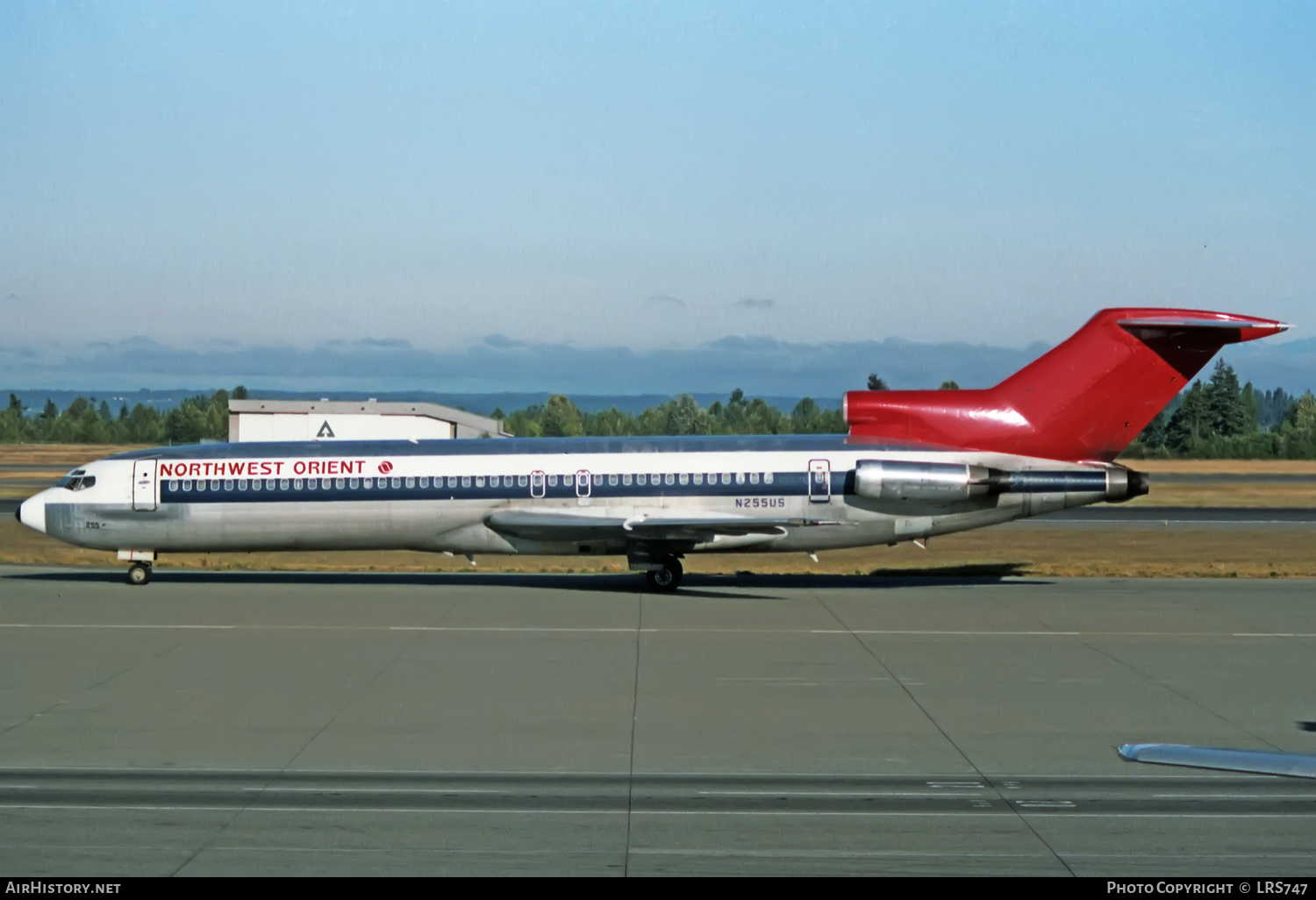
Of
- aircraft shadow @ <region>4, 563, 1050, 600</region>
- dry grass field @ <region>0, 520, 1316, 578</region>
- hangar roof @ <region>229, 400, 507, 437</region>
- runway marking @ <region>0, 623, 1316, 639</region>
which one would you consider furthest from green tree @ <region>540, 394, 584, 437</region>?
runway marking @ <region>0, 623, 1316, 639</region>

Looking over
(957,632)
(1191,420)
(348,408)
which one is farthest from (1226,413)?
(957,632)

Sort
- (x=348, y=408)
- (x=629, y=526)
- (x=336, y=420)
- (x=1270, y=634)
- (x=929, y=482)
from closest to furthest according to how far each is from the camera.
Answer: (x=1270, y=634) → (x=929, y=482) → (x=629, y=526) → (x=336, y=420) → (x=348, y=408)

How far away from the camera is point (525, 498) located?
91.4 feet

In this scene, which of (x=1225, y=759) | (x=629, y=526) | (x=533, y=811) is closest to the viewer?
(x=533, y=811)

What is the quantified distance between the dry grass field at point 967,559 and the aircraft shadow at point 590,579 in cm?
87

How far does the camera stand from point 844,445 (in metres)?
27.8

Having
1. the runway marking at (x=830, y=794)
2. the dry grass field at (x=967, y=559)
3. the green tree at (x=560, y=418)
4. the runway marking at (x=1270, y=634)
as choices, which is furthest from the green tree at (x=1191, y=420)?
the runway marking at (x=830, y=794)

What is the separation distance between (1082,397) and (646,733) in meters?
16.1

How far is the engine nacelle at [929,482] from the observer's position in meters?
26.6

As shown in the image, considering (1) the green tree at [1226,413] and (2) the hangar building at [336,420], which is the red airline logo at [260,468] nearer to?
(2) the hangar building at [336,420]

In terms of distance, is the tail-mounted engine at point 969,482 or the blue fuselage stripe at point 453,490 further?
the blue fuselage stripe at point 453,490

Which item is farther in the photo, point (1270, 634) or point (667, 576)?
point (667, 576)

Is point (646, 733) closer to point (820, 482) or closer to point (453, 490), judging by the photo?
point (820, 482)

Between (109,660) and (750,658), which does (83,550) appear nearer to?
(109,660)
